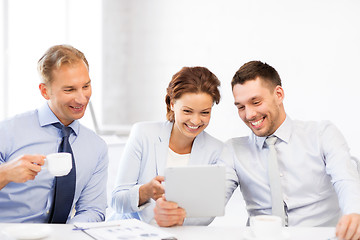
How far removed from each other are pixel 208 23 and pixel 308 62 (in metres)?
0.89

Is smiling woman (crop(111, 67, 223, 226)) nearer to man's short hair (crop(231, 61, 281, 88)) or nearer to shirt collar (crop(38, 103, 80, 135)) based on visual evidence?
man's short hair (crop(231, 61, 281, 88))

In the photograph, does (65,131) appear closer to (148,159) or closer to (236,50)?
(148,159)

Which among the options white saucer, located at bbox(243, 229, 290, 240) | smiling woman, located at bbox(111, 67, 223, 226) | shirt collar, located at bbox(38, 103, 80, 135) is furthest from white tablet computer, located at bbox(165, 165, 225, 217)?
shirt collar, located at bbox(38, 103, 80, 135)

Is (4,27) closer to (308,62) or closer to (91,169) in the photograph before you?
(91,169)

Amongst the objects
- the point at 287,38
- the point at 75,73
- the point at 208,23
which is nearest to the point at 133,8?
the point at 208,23

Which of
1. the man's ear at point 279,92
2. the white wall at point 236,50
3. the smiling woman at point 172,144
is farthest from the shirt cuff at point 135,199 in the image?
the white wall at point 236,50

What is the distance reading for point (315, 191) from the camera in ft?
6.91

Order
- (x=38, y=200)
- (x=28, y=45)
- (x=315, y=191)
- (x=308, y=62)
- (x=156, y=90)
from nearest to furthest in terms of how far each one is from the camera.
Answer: (x=38, y=200) < (x=315, y=191) < (x=308, y=62) < (x=28, y=45) < (x=156, y=90)

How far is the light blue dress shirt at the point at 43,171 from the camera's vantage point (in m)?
1.93

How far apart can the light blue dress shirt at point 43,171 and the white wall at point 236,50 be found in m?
1.77

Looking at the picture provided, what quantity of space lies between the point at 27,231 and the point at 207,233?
0.61 meters

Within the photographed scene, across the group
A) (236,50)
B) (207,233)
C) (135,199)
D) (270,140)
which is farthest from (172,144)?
(236,50)

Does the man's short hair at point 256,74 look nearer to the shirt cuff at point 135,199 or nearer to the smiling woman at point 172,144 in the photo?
the smiling woman at point 172,144

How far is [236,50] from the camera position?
3.60m
